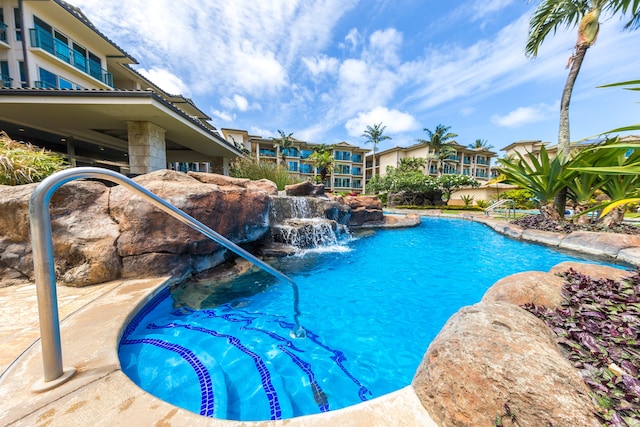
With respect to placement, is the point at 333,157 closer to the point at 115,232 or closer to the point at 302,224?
the point at 302,224

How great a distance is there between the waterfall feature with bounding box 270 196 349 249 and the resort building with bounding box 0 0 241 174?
4.99m

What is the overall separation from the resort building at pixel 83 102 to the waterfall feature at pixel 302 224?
16.4 feet

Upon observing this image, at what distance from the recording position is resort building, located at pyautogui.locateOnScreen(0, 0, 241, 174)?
7.85 meters

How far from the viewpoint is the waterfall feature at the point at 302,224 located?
8.00 meters

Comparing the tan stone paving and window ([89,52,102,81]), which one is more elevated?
window ([89,52,102,81])

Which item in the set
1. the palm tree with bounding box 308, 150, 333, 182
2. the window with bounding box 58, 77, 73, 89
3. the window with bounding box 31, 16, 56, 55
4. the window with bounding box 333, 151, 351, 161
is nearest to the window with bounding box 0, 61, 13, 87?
the window with bounding box 58, 77, 73, 89

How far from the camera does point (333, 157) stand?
1746 inches

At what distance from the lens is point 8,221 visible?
372 cm

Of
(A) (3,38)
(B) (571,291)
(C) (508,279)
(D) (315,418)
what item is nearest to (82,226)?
(D) (315,418)

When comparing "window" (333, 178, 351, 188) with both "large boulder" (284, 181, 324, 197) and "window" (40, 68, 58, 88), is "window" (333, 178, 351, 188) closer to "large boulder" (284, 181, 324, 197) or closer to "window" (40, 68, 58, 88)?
"large boulder" (284, 181, 324, 197)

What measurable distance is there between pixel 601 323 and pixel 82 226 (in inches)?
257

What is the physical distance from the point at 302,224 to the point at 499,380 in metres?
7.23

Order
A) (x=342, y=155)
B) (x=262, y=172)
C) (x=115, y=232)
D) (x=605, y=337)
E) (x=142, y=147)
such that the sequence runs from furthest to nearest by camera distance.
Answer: (x=342, y=155)
(x=262, y=172)
(x=142, y=147)
(x=115, y=232)
(x=605, y=337)

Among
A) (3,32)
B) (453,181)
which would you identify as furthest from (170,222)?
(453,181)
